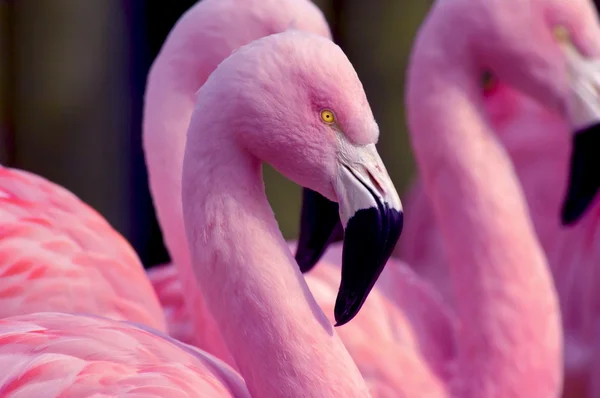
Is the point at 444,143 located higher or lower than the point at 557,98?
lower

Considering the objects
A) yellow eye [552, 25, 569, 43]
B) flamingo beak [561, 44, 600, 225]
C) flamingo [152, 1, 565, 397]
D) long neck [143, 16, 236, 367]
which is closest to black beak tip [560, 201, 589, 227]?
flamingo beak [561, 44, 600, 225]

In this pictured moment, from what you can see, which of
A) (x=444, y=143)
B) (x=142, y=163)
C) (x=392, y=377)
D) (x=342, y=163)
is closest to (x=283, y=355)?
(x=342, y=163)

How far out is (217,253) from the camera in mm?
1732

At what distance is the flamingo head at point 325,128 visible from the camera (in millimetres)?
1650

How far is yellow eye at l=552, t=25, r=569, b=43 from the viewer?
259cm

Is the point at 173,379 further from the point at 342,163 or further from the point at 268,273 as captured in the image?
the point at 342,163

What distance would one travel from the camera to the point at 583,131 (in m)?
2.52

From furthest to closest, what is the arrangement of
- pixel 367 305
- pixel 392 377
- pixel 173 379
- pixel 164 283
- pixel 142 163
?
1. pixel 142 163
2. pixel 164 283
3. pixel 367 305
4. pixel 392 377
5. pixel 173 379

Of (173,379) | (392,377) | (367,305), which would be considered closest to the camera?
(173,379)

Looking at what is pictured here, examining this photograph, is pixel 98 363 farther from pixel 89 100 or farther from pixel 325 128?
pixel 89 100

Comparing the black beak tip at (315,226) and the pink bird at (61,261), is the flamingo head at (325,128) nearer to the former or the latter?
the black beak tip at (315,226)

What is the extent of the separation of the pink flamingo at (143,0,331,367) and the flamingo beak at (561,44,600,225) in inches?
25.6

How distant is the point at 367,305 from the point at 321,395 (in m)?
0.94

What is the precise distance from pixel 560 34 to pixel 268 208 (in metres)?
1.16
